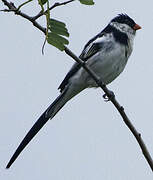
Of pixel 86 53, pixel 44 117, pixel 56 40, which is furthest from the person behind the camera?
pixel 86 53

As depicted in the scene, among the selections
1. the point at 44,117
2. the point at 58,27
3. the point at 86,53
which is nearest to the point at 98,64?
the point at 86,53

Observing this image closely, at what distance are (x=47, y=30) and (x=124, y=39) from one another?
3776mm

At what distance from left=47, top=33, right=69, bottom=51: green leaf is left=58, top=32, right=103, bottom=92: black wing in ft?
11.1

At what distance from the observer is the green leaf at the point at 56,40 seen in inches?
90.3

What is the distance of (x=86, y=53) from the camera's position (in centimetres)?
580

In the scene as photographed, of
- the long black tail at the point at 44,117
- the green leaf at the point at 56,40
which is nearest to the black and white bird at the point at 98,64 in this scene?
the long black tail at the point at 44,117

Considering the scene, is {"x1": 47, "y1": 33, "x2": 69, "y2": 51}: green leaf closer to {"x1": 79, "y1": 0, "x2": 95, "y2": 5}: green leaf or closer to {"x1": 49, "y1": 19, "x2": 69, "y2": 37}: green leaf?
{"x1": 49, "y1": 19, "x2": 69, "y2": 37}: green leaf

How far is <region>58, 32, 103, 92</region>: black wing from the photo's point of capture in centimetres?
584

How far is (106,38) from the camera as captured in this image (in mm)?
5949

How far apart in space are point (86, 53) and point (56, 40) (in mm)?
3496

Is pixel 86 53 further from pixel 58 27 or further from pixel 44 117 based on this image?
pixel 58 27

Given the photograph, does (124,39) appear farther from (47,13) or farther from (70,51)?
(47,13)

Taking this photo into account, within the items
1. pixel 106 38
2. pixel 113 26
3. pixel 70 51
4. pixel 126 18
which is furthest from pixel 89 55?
pixel 70 51

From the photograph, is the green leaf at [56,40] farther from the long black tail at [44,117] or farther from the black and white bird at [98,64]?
the black and white bird at [98,64]
